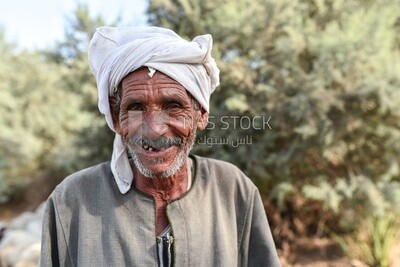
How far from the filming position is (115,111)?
1.56 meters

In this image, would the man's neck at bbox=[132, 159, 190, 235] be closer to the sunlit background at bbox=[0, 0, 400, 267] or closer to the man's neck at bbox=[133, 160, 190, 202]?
the man's neck at bbox=[133, 160, 190, 202]

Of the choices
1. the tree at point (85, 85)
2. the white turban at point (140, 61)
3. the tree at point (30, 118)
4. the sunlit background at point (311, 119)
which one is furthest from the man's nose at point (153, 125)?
the tree at point (30, 118)

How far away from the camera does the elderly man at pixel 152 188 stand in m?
1.47

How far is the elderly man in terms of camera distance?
57.7 inches

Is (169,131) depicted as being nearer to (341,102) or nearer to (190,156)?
(190,156)

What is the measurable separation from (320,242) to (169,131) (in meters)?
5.20

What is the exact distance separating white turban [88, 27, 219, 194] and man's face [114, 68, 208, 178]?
33 millimetres

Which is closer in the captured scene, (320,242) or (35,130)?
(320,242)

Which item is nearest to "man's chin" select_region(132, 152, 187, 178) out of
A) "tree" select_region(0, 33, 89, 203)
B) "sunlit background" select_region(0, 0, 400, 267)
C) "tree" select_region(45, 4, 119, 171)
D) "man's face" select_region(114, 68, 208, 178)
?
"man's face" select_region(114, 68, 208, 178)

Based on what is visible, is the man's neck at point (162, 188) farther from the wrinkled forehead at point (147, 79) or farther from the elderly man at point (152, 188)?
the wrinkled forehead at point (147, 79)

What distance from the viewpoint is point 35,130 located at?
13055 millimetres

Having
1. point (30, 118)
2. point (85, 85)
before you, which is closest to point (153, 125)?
point (85, 85)

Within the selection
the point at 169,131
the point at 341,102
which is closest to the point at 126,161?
the point at 169,131

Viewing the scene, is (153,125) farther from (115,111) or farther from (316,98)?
(316,98)
